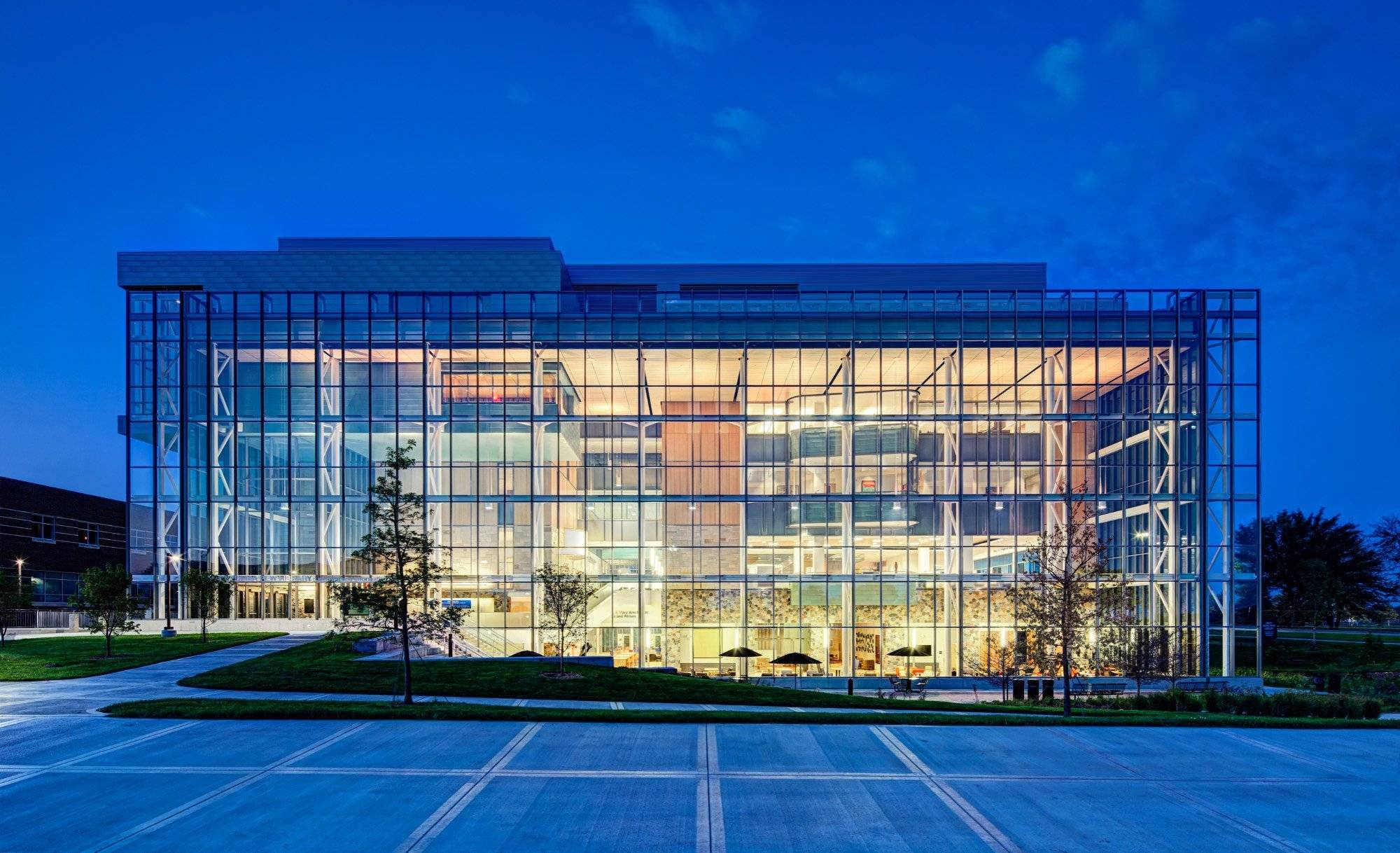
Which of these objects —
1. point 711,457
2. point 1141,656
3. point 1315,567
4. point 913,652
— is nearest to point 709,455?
point 711,457

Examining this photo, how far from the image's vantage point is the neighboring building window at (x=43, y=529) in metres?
62.8

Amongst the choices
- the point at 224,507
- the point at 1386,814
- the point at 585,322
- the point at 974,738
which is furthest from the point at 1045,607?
the point at 224,507

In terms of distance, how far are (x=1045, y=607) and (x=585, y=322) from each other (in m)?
26.2

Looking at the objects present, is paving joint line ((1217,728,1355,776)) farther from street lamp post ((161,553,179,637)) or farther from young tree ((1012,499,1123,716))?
street lamp post ((161,553,179,637))

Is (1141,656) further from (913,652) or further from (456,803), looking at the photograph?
(456,803)

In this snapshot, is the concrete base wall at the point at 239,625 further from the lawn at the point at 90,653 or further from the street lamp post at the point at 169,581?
the lawn at the point at 90,653

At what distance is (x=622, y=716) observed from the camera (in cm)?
1759

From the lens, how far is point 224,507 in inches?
1757

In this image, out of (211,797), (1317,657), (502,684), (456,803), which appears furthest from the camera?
(1317,657)

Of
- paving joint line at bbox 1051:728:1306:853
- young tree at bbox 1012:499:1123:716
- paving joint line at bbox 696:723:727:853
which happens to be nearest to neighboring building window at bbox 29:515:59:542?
young tree at bbox 1012:499:1123:716

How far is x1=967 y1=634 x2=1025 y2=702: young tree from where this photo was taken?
109 ft

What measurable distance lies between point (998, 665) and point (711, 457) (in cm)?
1593

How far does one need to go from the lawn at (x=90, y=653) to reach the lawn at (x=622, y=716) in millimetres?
10163

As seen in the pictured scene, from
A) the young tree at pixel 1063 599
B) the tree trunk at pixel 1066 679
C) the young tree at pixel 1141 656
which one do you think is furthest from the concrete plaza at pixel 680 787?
the young tree at pixel 1141 656
